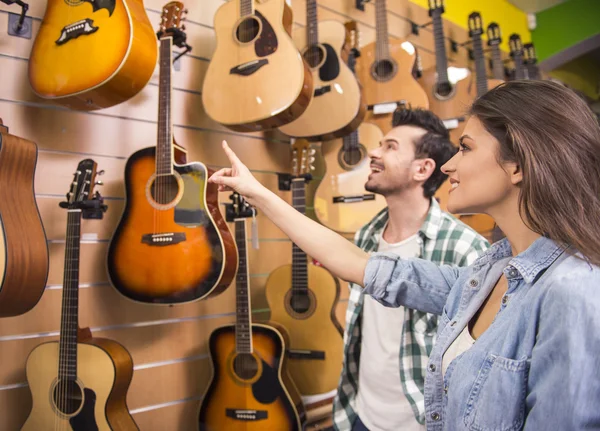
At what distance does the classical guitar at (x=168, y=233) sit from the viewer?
173cm

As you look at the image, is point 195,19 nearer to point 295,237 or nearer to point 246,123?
point 246,123

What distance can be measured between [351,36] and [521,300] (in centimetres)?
210

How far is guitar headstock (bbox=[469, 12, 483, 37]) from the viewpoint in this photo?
3.48 metres

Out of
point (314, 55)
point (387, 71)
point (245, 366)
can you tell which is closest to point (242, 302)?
point (245, 366)

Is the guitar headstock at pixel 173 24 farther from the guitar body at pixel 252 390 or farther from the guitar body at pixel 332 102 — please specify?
the guitar body at pixel 252 390

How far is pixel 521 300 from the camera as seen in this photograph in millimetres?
835

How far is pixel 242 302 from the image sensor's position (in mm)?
2020

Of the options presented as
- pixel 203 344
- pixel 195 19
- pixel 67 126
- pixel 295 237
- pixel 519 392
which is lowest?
pixel 203 344

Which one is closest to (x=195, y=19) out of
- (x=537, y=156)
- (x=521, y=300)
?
(x=537, y=156)

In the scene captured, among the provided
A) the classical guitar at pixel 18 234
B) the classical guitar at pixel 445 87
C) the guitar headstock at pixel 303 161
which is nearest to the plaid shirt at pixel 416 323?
the guitar headstock at pixel 303 161

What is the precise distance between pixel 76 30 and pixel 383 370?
1.69 m

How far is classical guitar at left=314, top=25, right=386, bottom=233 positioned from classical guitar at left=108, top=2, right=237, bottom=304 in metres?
0.80

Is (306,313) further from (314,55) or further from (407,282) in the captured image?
(314,55)

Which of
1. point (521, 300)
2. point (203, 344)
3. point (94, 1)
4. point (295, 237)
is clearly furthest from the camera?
point (203, 344)
